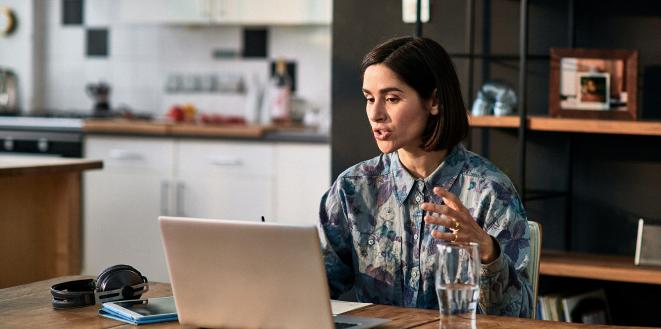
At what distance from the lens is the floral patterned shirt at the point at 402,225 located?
2221 millimetres

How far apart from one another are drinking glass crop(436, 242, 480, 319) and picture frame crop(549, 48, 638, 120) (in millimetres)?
2108

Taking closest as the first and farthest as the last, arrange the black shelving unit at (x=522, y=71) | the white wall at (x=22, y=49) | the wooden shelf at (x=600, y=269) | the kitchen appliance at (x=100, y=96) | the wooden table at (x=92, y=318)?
the wooden table at (x=92, y=318), the wooden shelf at (x=600, y=269), the black shelving unit at (x=522, y=71), the kitchen appliance at (x=100, y=96), the white wall at (x=22, y=49)

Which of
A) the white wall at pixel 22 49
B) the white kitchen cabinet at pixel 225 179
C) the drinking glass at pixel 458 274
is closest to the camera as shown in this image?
the drinking glass at pixel 458 274

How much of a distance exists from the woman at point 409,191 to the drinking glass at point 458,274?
500 mm

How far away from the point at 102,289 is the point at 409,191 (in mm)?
657

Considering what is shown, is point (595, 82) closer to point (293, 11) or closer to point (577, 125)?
point (577, 125)

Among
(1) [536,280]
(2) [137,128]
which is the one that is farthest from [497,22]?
(2) [137,128]

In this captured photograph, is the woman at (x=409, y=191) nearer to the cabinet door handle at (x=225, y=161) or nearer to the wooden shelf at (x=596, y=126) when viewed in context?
the wooden shelf at (x=596, y=126)

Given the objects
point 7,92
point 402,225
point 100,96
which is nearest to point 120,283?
point 402,225

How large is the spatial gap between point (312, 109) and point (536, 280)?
3.59 m

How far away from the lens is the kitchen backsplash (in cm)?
587

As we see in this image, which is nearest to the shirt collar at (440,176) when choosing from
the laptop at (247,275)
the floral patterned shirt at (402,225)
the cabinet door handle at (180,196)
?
the floral patterned shirt at (402,225)

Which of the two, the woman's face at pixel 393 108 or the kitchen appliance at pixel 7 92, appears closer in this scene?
Answer: the woman's face at pixel 393 108

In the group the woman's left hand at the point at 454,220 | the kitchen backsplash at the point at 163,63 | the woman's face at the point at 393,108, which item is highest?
the kitchen backsplash at the point at 163,63
